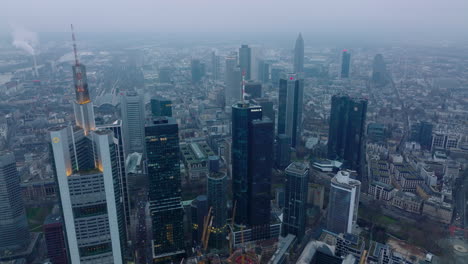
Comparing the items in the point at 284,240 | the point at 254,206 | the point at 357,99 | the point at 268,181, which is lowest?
the point at 284,240

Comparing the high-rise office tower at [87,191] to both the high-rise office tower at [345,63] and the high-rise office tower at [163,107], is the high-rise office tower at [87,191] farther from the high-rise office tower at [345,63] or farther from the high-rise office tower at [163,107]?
the high-rise office tower at [345,63]

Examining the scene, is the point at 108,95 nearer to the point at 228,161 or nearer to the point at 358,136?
the point at 228,161

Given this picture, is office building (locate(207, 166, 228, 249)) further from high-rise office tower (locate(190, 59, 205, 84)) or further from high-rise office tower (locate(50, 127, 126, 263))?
high-rise office tower (locate(190, 59, 205, 84))

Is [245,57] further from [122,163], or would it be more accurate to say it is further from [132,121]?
[122,163]

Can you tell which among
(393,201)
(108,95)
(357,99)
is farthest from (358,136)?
(108,95)

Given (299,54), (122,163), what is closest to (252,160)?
(122,163)

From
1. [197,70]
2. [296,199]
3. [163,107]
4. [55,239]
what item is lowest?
[55,239]
